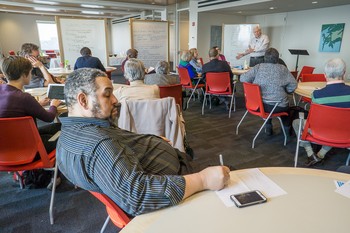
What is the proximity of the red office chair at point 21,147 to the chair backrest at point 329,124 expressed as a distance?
7.38 feet

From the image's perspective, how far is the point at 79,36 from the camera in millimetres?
6129

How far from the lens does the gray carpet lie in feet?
6.24

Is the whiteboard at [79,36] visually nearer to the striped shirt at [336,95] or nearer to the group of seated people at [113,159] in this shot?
the striped shirt at [336,95]

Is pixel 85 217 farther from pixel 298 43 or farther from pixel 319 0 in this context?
pixel 298 43

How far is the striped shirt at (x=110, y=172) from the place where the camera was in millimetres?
832

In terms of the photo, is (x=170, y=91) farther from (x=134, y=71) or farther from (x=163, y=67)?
(x=134, y=71)

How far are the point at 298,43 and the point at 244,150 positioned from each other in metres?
7.40

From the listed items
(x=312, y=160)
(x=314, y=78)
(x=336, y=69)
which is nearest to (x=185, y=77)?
(x=314, y=78)

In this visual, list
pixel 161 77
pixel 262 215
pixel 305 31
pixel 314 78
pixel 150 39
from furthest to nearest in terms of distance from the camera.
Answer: pixel 305 31
pixel 150 39
pixel 314 78
pixel 161 77
pixel 262 215

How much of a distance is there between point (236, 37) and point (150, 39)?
3037 mm

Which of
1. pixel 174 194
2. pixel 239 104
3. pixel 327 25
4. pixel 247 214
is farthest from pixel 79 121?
pixel 327 25

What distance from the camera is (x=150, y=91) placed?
234cm

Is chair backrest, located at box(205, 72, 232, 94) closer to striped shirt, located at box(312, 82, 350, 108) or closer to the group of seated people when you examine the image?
striped shirt, located at box(312, 82, 350, 108)

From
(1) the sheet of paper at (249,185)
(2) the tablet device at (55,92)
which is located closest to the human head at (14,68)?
(2) the tablet device at (55,92)
